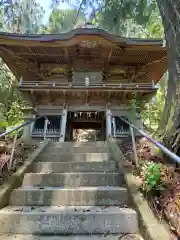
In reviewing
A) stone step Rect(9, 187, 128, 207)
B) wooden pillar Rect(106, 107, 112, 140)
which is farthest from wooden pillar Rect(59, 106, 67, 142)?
stone step Rect(9, 187, 128, 207)

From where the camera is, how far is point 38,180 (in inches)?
126

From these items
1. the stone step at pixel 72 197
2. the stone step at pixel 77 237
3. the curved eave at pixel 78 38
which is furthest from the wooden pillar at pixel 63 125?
the stone step at pixel 77 237

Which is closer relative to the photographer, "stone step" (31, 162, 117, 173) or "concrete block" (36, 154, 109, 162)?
"stone step" (31, 162, 117, 173)

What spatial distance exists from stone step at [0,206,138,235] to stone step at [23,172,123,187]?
80 cm

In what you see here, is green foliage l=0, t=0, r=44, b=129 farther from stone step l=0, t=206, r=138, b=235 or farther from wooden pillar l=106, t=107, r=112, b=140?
stone step l=0, t=206, r=138, b=235

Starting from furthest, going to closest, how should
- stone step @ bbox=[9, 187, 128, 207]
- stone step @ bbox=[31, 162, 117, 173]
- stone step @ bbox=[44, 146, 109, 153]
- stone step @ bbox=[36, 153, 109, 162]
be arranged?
stone step @ bbox=[44, 146, 109, 153] < stone step @ bbox=[36, 153, 109, 162] < stone step @ bbox=[31, 162, 117, 173] < stone step @ bbox=[9, 187, 128, 207]

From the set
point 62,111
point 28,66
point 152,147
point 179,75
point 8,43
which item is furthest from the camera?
point 28,66

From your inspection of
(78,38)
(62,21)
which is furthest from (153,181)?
(62,21)

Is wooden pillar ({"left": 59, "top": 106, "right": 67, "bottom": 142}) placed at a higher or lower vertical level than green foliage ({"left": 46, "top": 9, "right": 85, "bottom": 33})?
lower

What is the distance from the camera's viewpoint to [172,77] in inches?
130

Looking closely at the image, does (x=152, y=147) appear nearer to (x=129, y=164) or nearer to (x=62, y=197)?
(x=129, y=164)

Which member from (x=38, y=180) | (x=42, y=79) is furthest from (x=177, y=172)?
(x=42, y=79)

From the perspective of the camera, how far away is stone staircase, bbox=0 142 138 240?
2.25m

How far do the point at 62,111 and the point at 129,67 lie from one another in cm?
374
